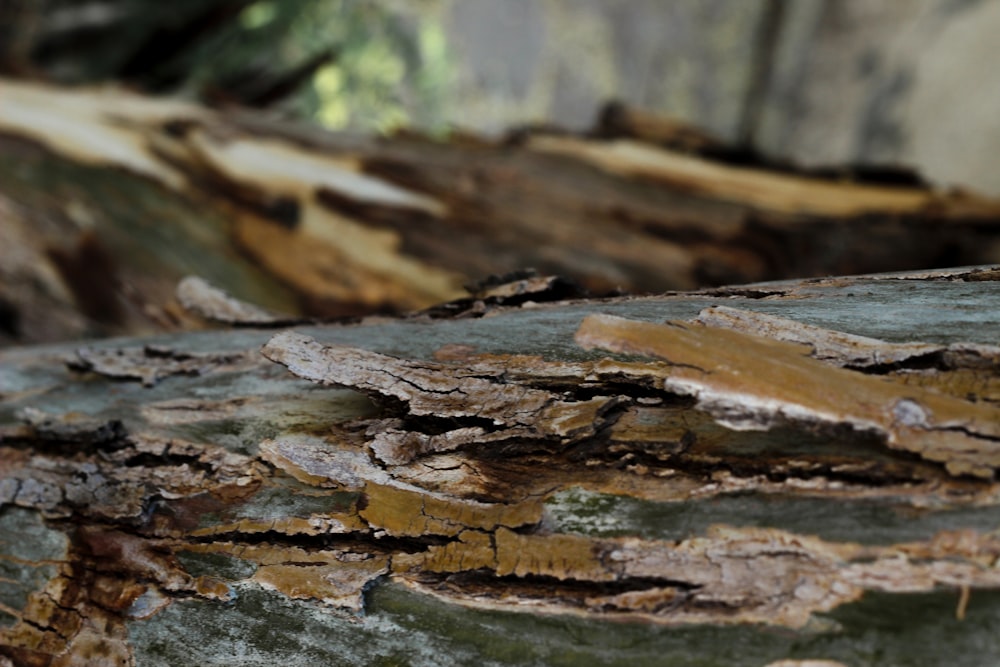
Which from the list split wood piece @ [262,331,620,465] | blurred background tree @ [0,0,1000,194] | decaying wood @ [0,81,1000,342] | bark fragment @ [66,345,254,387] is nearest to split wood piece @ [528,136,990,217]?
decaying wood @ [0,81,1000,342]

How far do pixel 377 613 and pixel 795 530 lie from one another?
28 cm

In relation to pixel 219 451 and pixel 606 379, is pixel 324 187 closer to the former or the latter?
pixel 219 451

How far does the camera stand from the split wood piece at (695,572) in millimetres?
488

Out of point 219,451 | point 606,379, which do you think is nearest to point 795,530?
point 606,379

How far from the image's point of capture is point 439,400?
0.63m

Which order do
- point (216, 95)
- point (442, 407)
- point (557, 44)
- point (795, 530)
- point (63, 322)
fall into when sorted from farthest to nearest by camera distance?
point (557, 44) < point (216, 95) < point (63, 322) < point (442, 407) < point (795, 530)

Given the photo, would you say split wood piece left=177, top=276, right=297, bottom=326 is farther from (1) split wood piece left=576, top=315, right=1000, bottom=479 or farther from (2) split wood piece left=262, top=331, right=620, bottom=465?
(1) split wood piece left=576, top=315, right=1000, bottom=479

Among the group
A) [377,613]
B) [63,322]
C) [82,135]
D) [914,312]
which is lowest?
[63,322]

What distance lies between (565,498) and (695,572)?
0.33 ft

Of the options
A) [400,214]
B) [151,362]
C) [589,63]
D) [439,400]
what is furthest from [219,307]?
[589,63]

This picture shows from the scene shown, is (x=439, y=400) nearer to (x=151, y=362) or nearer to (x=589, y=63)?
(x=151, y=362)

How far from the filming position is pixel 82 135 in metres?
1.61

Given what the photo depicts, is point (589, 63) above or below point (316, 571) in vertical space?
above

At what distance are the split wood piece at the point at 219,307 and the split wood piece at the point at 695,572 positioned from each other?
42cm
